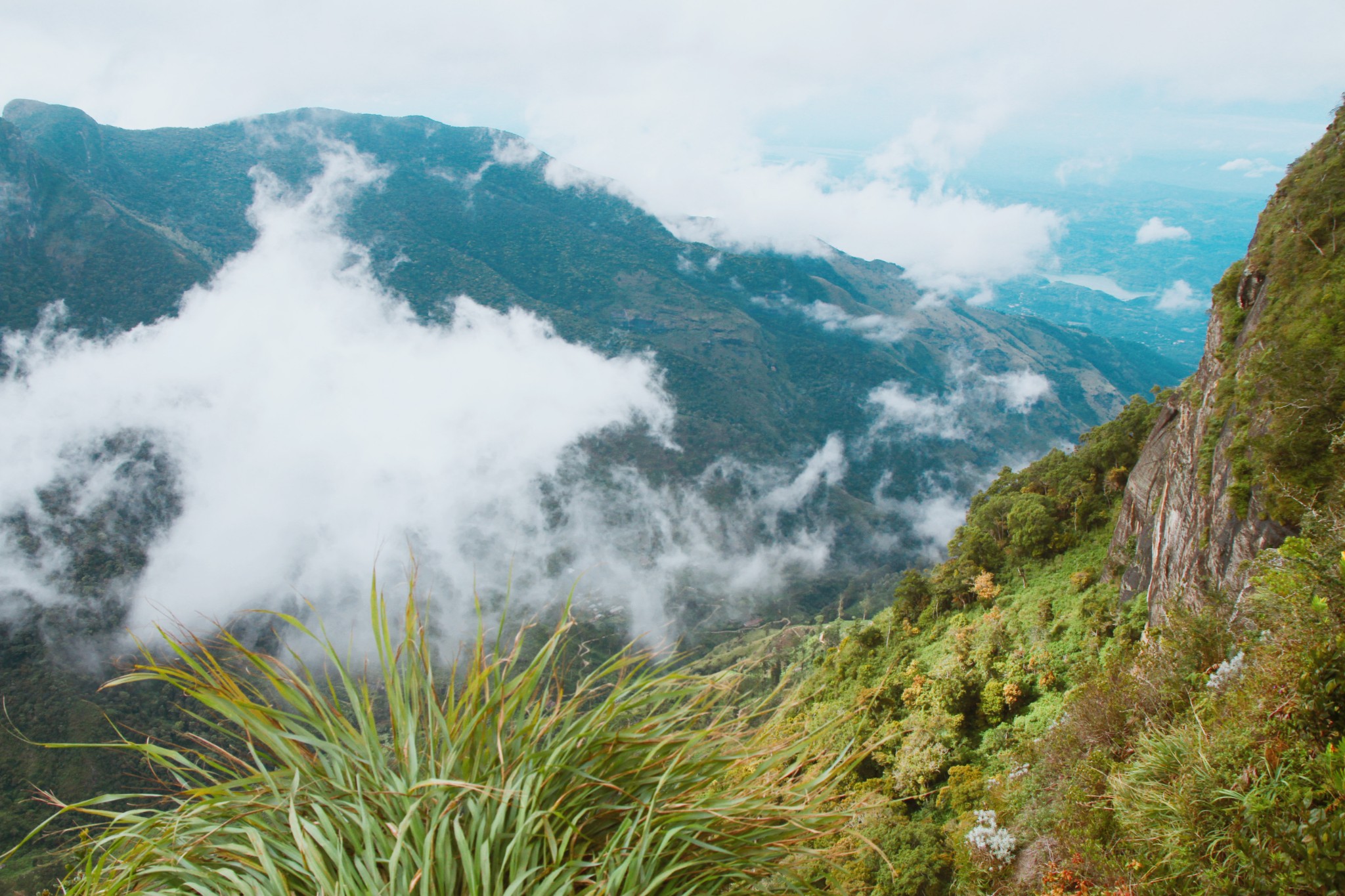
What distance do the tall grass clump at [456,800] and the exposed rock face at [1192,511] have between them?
10.8 meters

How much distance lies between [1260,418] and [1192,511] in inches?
116

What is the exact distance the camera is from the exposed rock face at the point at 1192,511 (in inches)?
468

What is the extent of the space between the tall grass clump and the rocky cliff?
779cm

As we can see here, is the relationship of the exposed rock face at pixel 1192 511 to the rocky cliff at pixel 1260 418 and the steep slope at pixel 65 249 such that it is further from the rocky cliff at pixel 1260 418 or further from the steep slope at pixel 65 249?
the steep slope at pixel 65 249

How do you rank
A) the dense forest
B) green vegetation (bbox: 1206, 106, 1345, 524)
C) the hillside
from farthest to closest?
Result: green vegetation (bbox: 1206, 106, 1345, 524)
the hillside
the dense forest

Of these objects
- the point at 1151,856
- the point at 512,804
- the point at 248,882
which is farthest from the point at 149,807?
the point at 1151,856

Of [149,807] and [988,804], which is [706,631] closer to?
[988,804]

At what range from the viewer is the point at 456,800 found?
238 centimetres

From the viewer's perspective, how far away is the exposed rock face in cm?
1188

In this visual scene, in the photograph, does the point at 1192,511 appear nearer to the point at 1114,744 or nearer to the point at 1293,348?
the point at 1293,348

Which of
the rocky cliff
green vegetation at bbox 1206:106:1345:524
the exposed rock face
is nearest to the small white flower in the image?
the rocky cliff

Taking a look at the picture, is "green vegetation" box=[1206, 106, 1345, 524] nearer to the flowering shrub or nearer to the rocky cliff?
the rocky cliff

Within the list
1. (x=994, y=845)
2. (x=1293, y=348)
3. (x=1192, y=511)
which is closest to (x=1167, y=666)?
(x=994, y=845)

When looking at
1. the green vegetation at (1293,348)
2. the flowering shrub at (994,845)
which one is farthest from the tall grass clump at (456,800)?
the flowering shrub at (994,845)
